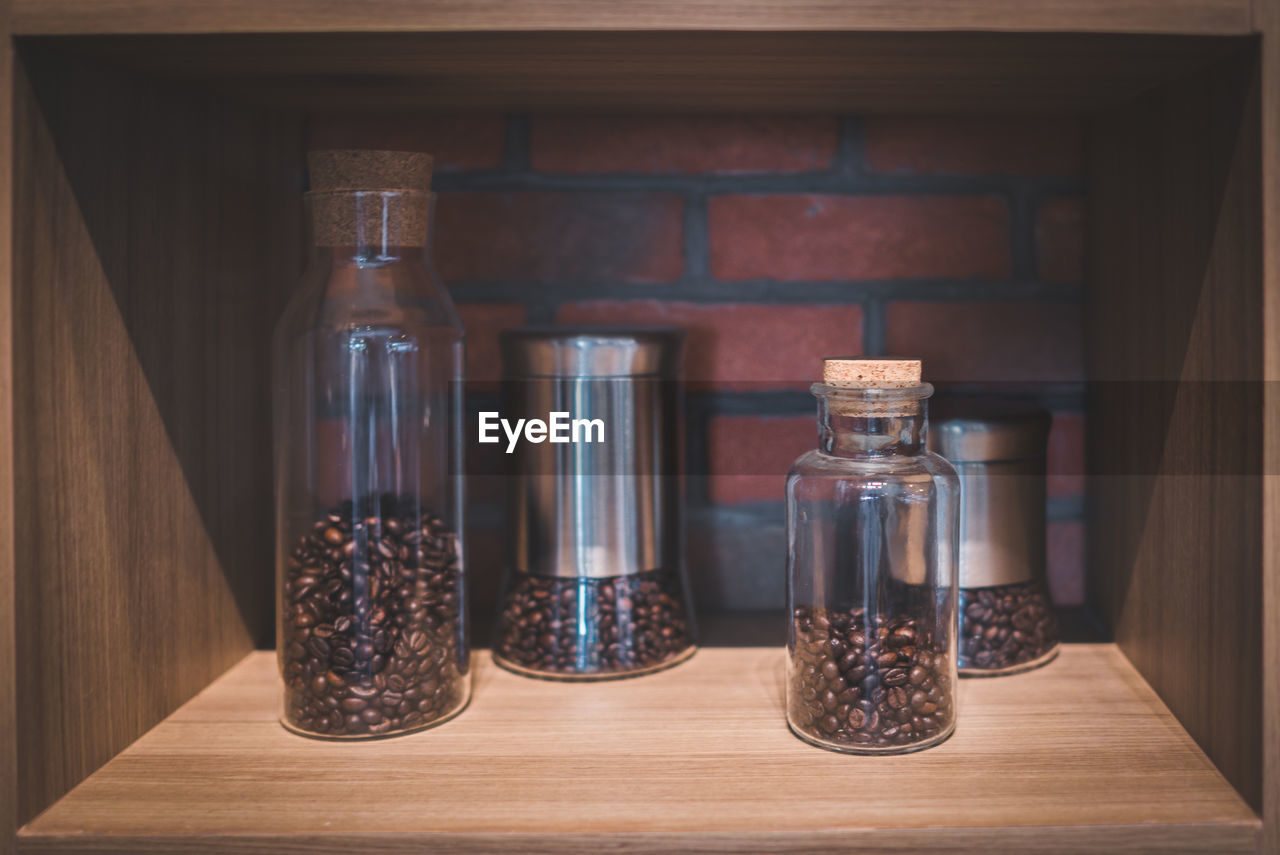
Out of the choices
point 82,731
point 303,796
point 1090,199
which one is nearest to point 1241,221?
point 1090,199

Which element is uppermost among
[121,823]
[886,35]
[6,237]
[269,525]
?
[886,35]

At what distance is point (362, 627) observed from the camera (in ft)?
2.10

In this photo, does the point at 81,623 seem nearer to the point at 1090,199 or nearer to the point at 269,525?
the point at 269,525

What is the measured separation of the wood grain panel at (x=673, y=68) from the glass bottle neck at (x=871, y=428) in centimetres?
21

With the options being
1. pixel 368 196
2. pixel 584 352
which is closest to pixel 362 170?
pixel 368 196

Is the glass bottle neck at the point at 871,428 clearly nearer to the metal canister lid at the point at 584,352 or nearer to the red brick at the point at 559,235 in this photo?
the metal canister lid at the point at 584,352

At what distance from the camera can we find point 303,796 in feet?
1.86

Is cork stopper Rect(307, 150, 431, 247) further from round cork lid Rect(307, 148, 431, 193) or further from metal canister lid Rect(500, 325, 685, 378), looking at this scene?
metal canister lid Rect(500, 325, 685, 378)

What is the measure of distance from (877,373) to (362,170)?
0.33 metres

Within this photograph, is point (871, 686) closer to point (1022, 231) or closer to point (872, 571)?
point (872, 571)

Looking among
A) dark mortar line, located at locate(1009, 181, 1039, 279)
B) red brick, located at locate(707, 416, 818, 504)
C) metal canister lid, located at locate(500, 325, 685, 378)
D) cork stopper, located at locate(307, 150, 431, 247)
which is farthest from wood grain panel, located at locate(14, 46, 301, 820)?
dark mortar line, located at locate(1009, 181, 1039, 279)

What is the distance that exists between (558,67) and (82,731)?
475 mm

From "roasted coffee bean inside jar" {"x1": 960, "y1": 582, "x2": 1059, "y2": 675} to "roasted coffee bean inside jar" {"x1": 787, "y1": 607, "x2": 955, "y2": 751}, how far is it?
11 cm

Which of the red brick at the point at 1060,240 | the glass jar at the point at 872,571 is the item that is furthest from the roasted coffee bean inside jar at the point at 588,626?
the red brick at the point at 1060,240
